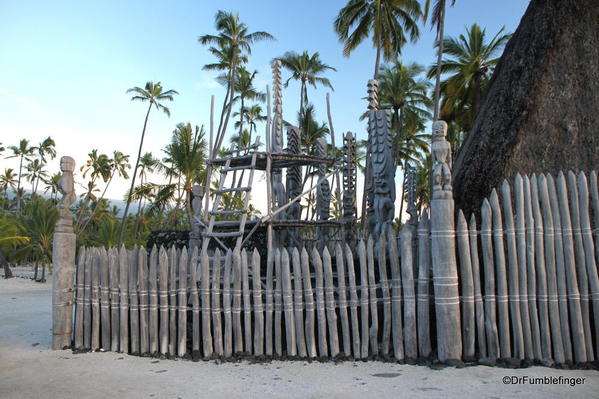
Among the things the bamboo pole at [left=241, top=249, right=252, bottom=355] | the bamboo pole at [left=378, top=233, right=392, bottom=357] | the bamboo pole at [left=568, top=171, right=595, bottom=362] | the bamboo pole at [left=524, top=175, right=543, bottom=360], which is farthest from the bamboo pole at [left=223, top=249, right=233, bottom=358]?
the bamboo pole at [left=568, top=171, right=595, bottom=362]

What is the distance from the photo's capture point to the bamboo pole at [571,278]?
188 inches

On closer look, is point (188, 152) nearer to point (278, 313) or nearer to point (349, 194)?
point (349, 194)

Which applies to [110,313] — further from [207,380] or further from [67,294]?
[207,380]

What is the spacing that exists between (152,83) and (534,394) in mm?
30019

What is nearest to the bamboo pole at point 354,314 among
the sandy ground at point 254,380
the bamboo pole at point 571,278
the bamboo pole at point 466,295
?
the sandy ground at point 254,380

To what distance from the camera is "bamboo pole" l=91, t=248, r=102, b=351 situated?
238 inches

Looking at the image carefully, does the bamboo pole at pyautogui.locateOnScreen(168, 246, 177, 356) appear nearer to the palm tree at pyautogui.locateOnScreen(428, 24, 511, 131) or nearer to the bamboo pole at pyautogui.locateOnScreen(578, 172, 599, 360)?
the bamboo pole at pyautogui.locateOnScreen(578, 172, 599, 360)

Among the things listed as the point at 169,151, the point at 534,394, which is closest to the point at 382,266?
the point at 534,394

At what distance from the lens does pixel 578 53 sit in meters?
5.74

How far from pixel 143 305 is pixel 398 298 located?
11.0 feet

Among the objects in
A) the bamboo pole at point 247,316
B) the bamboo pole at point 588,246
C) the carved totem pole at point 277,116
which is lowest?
the bamboo pole at point 247,316

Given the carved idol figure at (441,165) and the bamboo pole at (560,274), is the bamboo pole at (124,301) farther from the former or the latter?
the bamboo pole at (560,274)

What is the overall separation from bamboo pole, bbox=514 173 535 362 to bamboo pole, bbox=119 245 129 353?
4985 mm

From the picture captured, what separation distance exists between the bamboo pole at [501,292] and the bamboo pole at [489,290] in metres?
0.06
